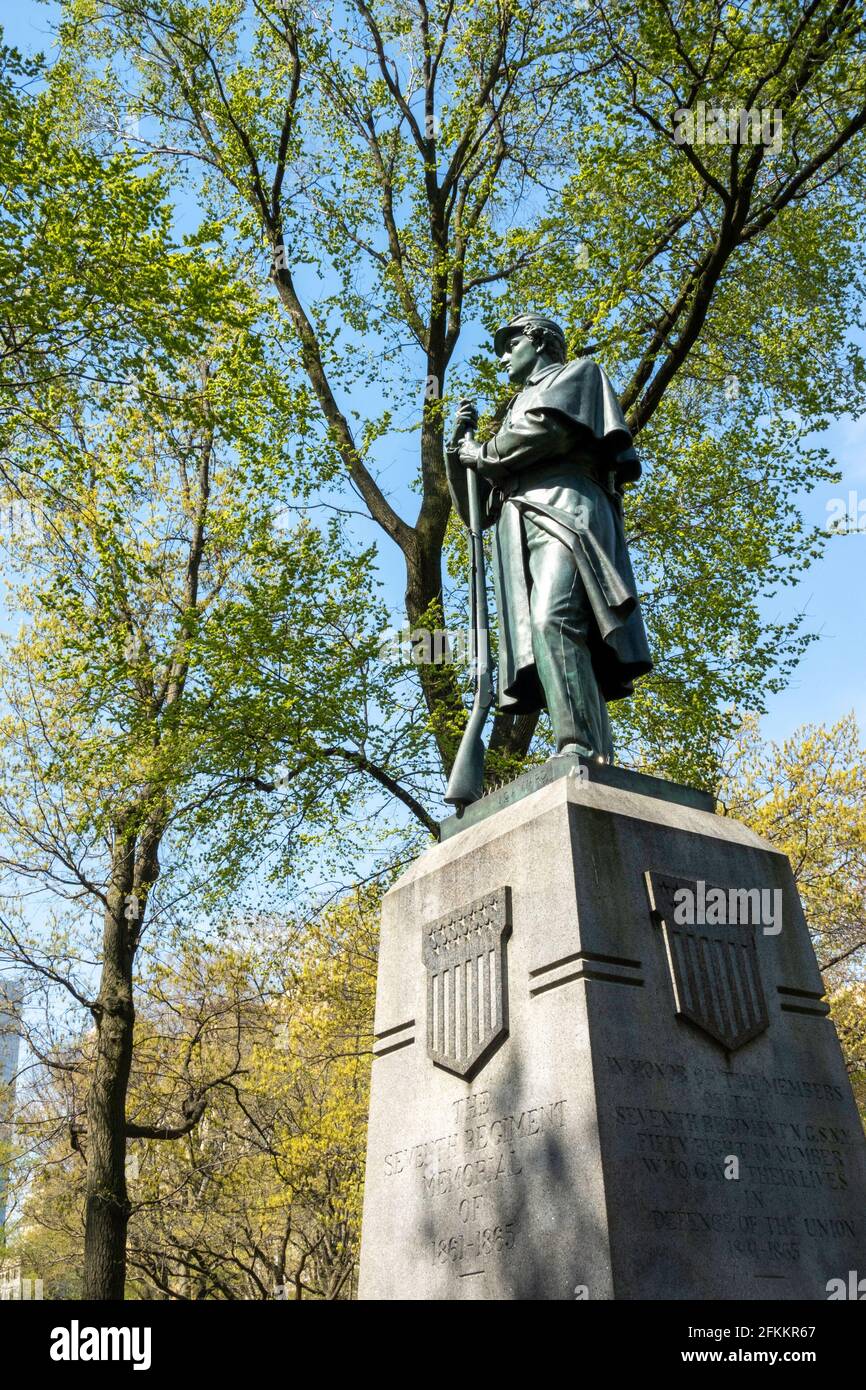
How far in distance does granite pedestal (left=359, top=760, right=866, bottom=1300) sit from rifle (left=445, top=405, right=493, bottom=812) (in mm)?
408

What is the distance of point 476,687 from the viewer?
21.4ft

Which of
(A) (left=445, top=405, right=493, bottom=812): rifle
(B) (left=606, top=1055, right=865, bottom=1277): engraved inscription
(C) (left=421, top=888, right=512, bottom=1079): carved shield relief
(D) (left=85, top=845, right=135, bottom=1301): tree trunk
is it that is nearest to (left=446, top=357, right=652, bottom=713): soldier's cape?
(A) (left=445, top=405, right=493, bottom=812): rifle

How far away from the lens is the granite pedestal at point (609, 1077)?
4.31 m

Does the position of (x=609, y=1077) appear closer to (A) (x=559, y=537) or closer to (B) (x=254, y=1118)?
(A) (x=559, y=537)

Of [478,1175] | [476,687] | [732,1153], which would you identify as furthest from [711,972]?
[476,687]

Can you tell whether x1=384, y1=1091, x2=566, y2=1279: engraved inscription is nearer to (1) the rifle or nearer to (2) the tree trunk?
(1) the rifle

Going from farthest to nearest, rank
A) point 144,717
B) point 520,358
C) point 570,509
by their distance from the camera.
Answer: point 144,717 < point 520,358 < point 570,509

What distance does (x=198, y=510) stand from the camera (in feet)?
64.9

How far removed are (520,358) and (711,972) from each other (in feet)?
12.4

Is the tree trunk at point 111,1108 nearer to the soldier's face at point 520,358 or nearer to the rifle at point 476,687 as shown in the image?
the rifle at point 476,687

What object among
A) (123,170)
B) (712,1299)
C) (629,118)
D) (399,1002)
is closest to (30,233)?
(123,170)

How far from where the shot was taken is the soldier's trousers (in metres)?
5.81

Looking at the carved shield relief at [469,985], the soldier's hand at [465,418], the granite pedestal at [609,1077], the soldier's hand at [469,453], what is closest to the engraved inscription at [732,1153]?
the granite pedestal at [609,1077]
